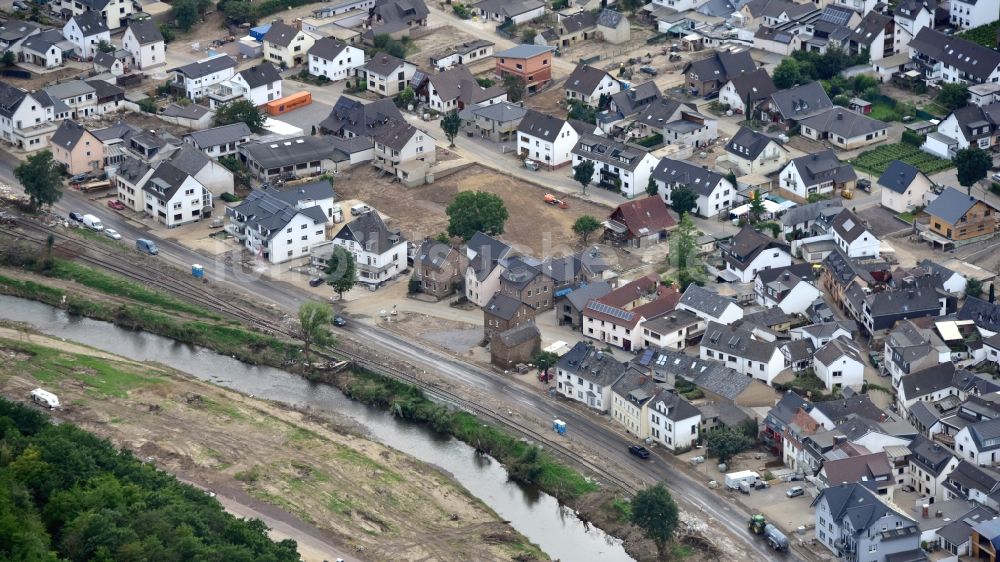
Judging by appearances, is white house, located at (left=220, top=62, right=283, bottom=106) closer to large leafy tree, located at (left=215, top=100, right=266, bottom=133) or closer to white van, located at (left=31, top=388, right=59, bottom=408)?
large leafy tree, located at (left=215, top=100, right=266, bottom=133)

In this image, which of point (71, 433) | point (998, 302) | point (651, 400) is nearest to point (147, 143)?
point (71, 433)

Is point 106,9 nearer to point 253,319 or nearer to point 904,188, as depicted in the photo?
point 253,319

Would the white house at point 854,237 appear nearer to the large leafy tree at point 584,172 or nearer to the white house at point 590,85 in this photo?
the large leafy tree at point 584,172

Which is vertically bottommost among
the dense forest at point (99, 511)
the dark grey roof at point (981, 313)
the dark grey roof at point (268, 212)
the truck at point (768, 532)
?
the truck at point (768, 532)

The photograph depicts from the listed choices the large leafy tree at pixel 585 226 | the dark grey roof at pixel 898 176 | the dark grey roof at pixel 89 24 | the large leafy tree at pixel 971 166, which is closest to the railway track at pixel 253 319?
the large leafy tree at pixel 585 226

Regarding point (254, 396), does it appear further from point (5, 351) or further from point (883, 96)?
point (883, 96)

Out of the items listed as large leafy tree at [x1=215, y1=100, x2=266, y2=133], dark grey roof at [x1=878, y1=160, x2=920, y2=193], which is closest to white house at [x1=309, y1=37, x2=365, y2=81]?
large leafy tree at [x1=215, y1=100, x2=266, y2=133]
